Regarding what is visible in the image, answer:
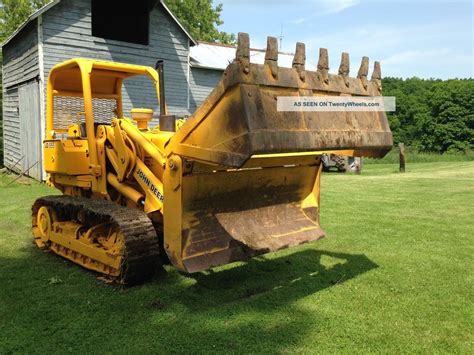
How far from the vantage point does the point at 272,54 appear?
11.8ft

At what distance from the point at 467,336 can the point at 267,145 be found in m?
2.25

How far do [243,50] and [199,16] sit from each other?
40585 mm

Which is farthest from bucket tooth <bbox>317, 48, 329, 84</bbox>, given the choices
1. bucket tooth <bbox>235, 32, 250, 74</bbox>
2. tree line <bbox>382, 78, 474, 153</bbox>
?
tree line <bbox>382, 78, 474, 153</bbox>

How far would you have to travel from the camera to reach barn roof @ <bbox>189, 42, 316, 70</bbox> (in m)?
19.0

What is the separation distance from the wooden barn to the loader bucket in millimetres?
10916

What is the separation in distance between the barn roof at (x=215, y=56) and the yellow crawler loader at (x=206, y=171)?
1258cm

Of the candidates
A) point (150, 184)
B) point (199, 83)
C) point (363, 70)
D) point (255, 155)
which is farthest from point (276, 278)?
point (199, 83)

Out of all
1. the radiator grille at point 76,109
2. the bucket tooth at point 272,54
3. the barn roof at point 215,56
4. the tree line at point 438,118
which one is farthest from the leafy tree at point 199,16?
the bucket tooth at point 272,54

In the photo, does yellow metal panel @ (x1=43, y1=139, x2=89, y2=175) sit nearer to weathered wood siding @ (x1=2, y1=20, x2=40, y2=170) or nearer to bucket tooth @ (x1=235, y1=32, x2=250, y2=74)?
bucket tooth @ (x1=235, y1=32, x2=250, y2=74)

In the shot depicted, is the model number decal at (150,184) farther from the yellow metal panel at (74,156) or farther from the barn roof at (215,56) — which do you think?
the barn roof at (215,56)

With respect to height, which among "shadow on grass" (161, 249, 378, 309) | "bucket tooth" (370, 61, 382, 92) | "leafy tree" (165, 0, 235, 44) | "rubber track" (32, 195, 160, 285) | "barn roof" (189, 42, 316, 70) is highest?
"leafy tree" (165, 0, 235, 44)

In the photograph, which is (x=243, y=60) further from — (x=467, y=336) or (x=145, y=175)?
(x=467, y=336)

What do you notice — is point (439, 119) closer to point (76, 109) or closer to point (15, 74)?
point (15, 74)

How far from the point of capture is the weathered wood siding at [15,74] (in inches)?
571
